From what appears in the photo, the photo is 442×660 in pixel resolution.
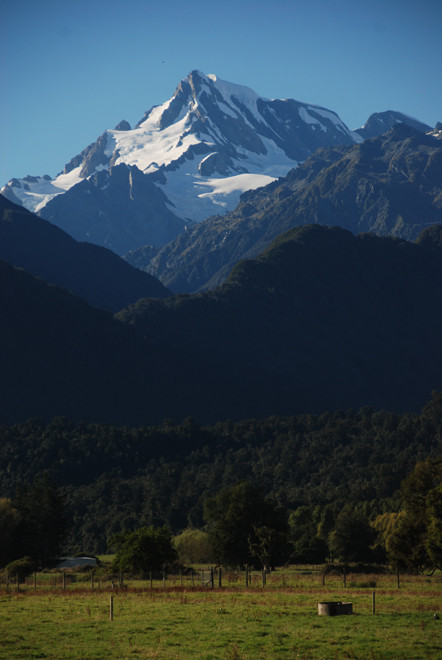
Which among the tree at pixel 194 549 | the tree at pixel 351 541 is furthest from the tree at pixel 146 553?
the tree at pixel 194 549

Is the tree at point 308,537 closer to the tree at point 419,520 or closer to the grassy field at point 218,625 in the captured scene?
the tree at point 419,520

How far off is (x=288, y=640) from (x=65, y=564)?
299 feet

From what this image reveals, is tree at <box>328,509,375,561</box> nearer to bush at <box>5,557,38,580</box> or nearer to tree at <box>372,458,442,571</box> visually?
tree at <box>372,458,442,571</box>

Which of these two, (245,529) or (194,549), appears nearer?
(245,529)

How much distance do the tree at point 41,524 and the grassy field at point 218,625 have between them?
56812mm

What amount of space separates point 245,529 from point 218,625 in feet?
196

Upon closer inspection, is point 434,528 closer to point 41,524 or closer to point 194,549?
point 41,524

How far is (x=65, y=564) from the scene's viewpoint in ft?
403

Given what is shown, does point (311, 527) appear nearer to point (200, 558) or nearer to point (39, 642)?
point (200, 558)

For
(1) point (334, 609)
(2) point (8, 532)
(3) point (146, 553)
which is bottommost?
(2) point (8, 532)

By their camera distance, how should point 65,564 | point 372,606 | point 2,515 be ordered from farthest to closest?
1. point 65,564
2. point 2,515
3. point 372,606

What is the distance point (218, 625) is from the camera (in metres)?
41.6

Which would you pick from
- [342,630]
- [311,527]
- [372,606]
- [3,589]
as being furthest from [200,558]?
[342,630]

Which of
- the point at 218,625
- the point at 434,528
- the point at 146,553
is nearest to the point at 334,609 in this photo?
the point at 218,625
